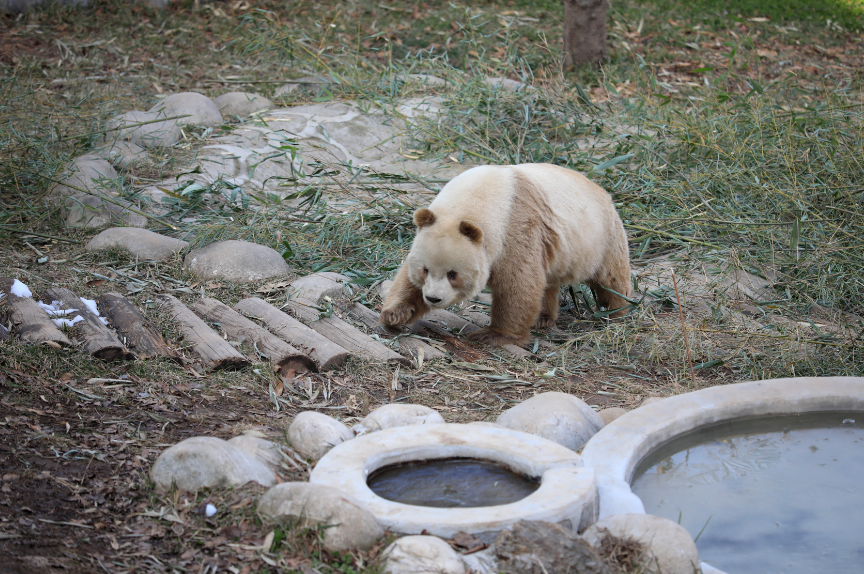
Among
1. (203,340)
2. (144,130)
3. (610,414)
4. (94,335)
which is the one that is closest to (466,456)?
(610,414)

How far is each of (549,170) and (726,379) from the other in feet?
5.90

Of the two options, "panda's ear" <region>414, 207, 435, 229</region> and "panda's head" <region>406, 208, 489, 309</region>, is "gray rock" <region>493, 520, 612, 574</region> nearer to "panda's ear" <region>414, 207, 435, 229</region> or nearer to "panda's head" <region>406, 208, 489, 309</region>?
"panda's head" <region>406, 208, 489, 309</region>

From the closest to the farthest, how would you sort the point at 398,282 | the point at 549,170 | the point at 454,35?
the point at 398,282
the point at 549,170
the point at 454,35

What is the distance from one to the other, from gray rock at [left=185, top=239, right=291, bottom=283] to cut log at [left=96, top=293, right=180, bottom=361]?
2.51ft

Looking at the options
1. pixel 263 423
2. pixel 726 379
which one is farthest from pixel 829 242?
pixel 263 423

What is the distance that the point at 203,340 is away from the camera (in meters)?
4.21

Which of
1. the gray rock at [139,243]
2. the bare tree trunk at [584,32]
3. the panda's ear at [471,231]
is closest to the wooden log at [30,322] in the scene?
the gray rock at [139,243]

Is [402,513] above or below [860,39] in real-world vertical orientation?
below

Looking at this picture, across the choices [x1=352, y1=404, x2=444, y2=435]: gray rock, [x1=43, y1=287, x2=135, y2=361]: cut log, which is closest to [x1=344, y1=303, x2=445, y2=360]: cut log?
[x1=352, y1=404, x2=444, y2=435]: gray rock

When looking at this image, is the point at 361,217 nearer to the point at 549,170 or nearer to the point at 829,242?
the point at 549,170

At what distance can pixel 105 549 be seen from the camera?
8.08 ft

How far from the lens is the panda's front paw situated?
15.3ft

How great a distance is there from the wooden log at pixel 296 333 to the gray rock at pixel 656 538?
203 centimetres

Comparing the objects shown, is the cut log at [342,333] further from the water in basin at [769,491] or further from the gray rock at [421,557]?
the gray rock at [421,557]
